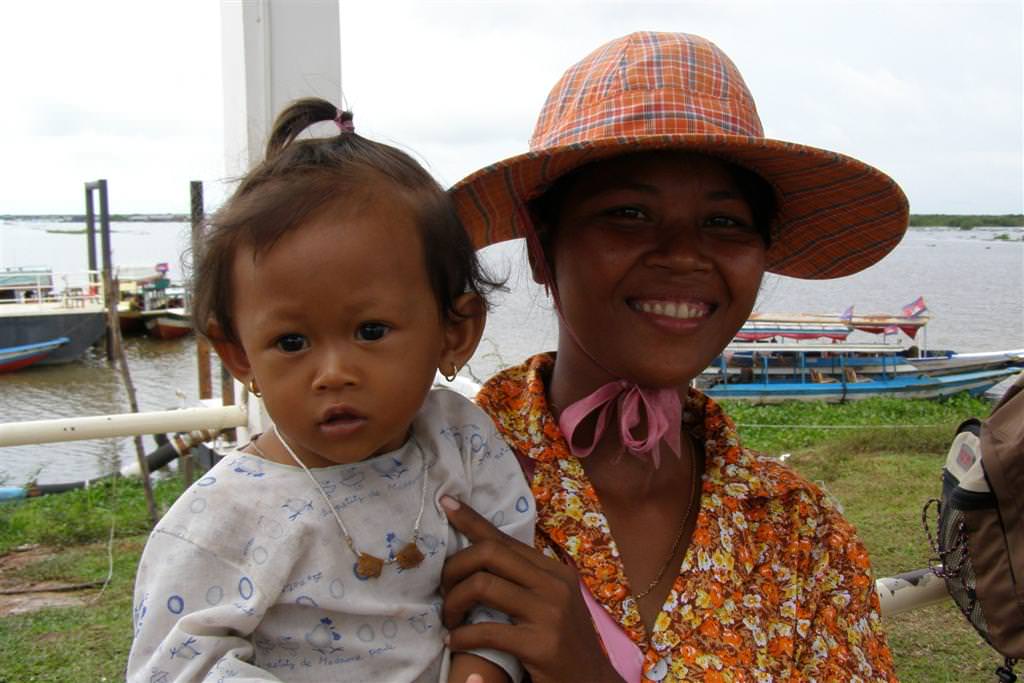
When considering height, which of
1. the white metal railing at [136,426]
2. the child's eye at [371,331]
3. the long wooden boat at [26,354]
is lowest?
the long wooden boat at [26,354]

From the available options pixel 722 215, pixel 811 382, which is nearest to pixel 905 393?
pixel 811 382

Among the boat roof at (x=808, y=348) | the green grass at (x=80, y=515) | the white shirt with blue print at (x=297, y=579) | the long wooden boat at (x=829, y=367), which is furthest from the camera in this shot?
the boat roof at (x=808, y=348)

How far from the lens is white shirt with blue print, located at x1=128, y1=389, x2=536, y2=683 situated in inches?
43.7

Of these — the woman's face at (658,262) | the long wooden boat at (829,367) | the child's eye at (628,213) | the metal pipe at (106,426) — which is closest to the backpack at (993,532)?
the woman's face at (658,262)

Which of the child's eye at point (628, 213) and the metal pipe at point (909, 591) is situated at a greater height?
→ the child's eye at point (628, 213)

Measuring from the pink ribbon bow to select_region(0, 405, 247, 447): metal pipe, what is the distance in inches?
58.7

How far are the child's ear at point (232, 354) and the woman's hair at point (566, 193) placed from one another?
62cm

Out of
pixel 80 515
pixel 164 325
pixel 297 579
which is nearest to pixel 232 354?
pixel 297 579

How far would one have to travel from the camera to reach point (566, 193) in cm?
163

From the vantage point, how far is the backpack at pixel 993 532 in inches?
82.5

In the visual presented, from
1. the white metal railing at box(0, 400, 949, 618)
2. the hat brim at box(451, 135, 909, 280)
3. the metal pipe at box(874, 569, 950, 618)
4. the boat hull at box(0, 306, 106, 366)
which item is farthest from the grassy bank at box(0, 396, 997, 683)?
the boat hull at box(0, 306, 106, 366)

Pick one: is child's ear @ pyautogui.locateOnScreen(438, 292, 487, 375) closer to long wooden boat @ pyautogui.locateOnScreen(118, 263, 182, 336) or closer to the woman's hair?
the woman's hair

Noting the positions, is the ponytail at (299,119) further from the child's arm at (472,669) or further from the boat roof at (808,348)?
the boat roof at (808,348)

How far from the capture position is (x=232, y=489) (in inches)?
47.3
